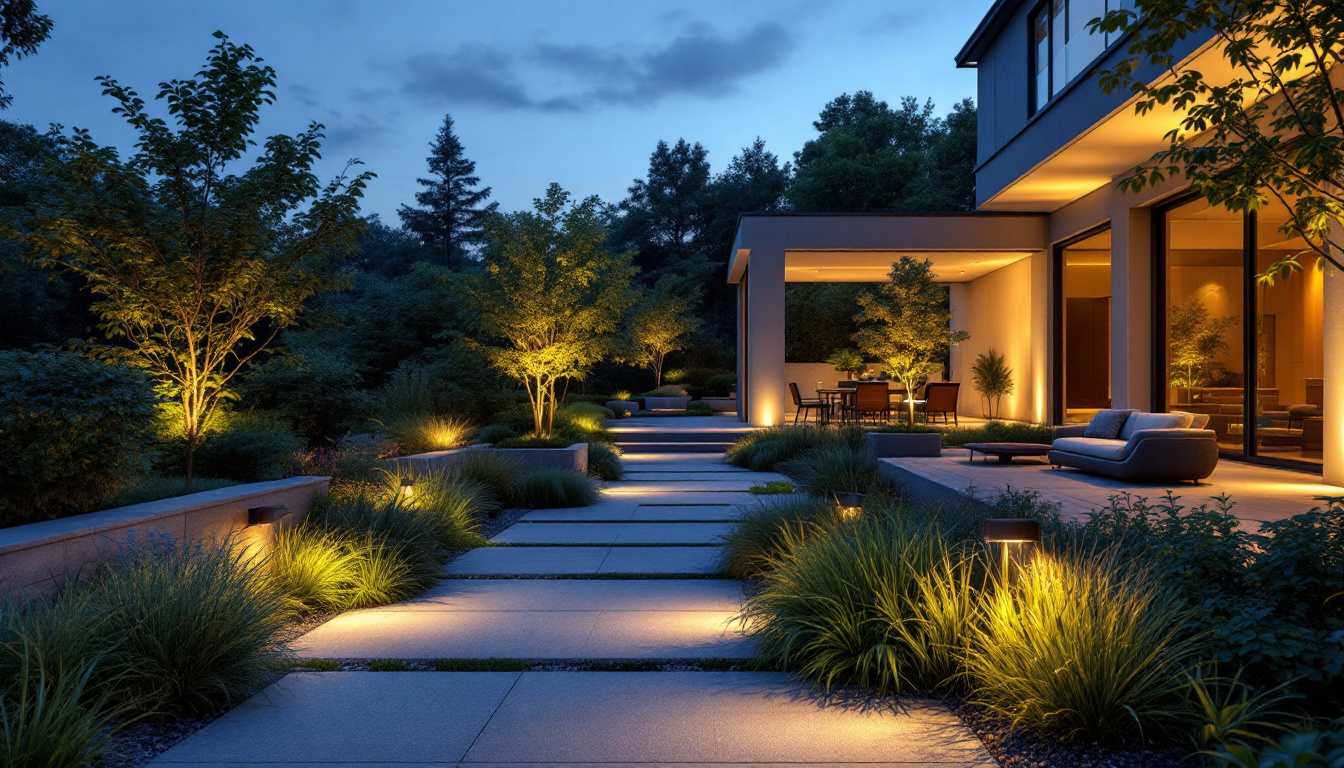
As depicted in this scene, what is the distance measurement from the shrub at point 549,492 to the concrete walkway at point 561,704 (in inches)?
132

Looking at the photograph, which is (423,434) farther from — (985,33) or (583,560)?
(985,33)

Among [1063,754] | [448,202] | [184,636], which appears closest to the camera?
[1063,754]

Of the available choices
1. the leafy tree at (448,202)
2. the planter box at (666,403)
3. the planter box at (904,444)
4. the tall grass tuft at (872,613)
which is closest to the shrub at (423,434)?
the planter box at (904,444)

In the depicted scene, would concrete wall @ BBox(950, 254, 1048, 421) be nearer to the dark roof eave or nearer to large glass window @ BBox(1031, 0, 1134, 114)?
the dark roof eave

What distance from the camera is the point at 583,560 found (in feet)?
19.0

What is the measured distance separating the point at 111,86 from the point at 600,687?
17.3ft

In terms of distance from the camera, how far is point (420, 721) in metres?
2.82

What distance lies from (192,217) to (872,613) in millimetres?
5272

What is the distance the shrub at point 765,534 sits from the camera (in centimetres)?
504

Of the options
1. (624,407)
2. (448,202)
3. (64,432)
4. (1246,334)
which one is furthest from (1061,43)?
(448,202)

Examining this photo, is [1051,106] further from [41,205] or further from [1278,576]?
[41,205]

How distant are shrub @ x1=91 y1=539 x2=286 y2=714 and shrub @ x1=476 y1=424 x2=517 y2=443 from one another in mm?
7965

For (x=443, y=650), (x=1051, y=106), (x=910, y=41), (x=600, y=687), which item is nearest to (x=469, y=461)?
(x=443, y=650)

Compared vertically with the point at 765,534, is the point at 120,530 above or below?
above
